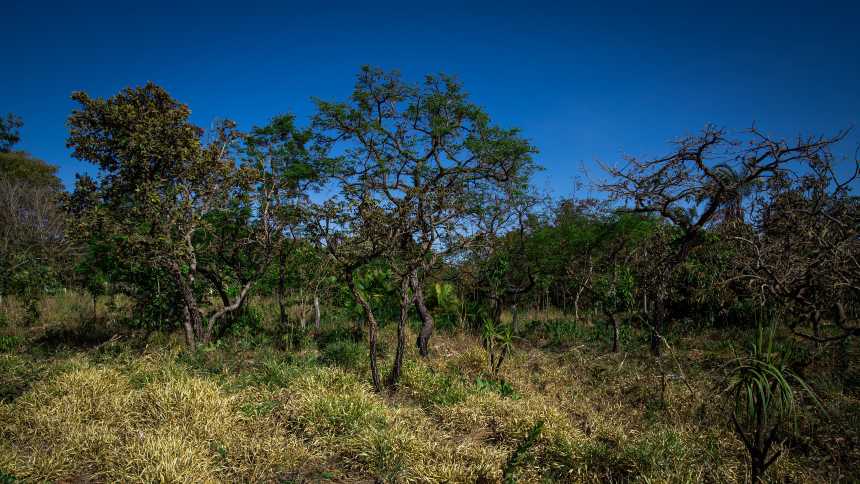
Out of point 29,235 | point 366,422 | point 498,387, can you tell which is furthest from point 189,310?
point 29,235

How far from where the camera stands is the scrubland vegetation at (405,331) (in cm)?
432

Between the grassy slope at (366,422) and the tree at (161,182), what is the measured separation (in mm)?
1806

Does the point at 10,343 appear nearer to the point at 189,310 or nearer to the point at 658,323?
the point at 189,310

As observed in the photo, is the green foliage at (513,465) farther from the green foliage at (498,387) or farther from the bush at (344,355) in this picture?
the bush at (344,355)

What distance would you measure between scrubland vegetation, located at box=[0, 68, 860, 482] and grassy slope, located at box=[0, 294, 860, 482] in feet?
0.11

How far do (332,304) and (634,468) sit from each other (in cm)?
1020

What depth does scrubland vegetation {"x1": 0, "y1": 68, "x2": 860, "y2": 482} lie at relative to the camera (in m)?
4.32

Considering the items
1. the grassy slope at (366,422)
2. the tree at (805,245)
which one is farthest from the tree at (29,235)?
the tree at (805,245)

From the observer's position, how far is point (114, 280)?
8805mm

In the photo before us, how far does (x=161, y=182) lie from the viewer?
7.55 meters

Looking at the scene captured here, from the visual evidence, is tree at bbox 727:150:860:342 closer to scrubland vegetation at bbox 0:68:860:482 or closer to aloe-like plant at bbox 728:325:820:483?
scrubland vegetation at bbox 0:68:860:482

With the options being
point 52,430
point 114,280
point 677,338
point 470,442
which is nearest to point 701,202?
point 677,338

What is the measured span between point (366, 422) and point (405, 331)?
3.56 metres

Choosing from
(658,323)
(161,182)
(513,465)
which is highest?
(161,182)
